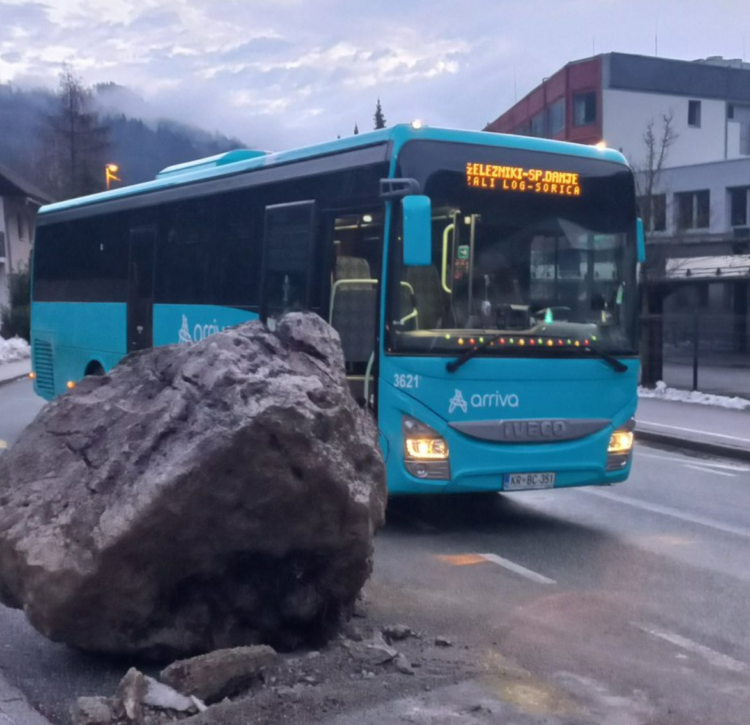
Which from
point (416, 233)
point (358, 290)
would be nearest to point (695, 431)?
point (358, 290)

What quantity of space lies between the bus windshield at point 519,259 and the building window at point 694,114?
1969 inches

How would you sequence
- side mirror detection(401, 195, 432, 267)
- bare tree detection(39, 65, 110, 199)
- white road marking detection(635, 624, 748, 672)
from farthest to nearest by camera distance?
bare tree detection(39, 65, 110, 199) → side mirror detection(401, 195, 432, 267) → white road marking detection(635, 624, 748, 672)

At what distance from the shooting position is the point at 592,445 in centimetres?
956

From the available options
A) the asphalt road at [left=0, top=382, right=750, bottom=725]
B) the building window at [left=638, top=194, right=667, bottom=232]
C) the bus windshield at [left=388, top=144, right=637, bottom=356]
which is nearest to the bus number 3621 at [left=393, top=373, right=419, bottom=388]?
the bus windshield at [left=388, top=144, right=637, bottom=356]

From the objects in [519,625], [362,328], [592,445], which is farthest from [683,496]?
[519,625]

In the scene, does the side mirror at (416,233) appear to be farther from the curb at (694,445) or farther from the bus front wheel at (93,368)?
the curb at (694,445)

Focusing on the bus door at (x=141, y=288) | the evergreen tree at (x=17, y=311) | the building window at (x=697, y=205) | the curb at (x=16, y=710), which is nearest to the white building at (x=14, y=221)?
the evergreen tree at (x=17, y=311)

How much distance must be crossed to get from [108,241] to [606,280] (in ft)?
24.8

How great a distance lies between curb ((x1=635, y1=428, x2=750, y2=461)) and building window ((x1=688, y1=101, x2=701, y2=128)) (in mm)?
42856

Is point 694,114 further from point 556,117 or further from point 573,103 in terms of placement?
point 556,117

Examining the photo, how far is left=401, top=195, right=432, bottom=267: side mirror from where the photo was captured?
852cm

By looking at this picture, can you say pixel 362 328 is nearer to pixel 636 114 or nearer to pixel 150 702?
pixel 150 702

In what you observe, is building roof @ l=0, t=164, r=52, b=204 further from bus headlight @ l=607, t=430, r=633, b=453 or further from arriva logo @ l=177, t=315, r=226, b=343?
bus headlight @ l=607, t=430, r=633, b=453

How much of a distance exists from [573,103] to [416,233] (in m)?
48.8
